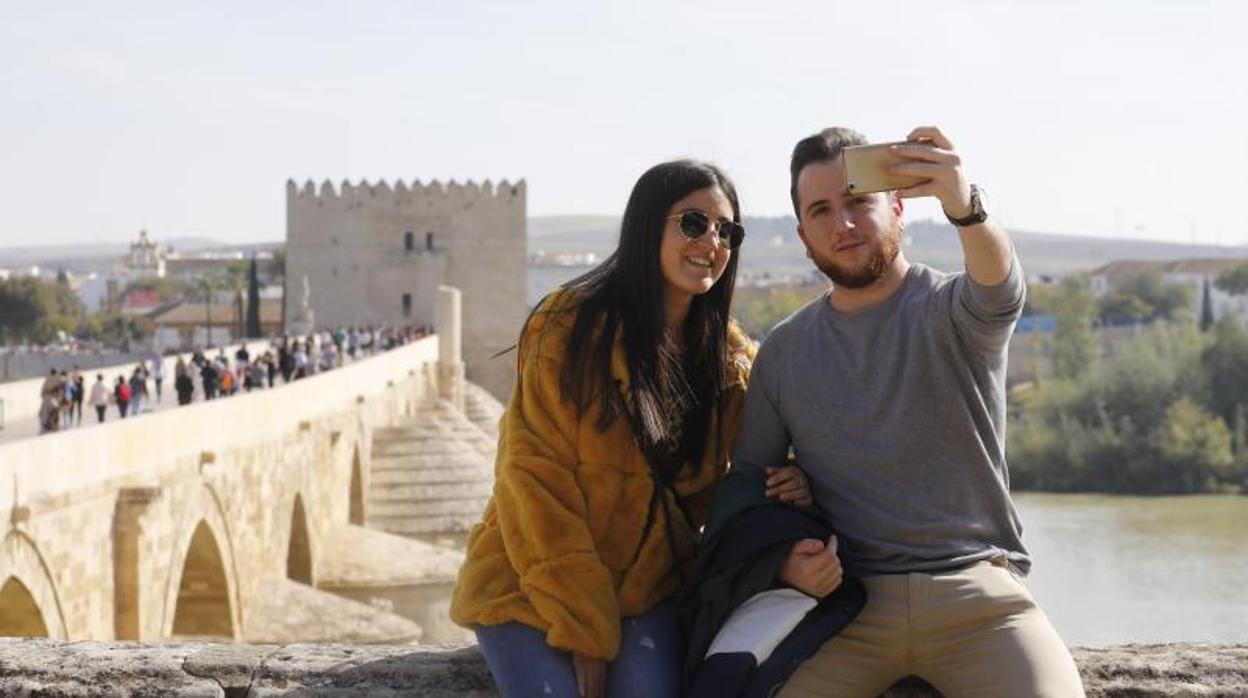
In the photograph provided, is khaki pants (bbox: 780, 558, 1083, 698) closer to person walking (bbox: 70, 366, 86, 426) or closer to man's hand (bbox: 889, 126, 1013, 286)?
man's hand (bbox: 889, 126, 1013, 286)

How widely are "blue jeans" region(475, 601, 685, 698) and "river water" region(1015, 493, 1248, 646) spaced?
642 inches

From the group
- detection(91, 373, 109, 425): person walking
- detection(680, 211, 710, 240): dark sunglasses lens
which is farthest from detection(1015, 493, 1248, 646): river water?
detection(680, 211, 710, 240): dark sunglasses lens

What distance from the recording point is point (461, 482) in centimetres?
2302

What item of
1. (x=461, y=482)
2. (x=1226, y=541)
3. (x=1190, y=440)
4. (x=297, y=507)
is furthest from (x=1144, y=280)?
(x=297, y=507)

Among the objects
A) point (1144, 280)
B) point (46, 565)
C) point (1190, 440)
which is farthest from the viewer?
point (1144, 280)

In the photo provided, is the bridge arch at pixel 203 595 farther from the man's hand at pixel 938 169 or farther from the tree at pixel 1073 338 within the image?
the tree at pixel 1073 338

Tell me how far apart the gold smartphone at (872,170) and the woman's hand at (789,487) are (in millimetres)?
408

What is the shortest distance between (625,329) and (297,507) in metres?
14.8

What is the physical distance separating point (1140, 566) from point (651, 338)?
25.5m

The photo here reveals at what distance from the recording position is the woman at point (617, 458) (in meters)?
2.67

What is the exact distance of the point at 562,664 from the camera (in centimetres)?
265

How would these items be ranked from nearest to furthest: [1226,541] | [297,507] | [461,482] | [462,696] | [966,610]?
[966,610] → [462,696] → [297,507] → [461,482] → [1226,541]

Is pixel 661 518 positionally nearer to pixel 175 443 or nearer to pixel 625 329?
pixel 625 329

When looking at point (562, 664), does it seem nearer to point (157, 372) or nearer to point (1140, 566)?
point (157, 372)
